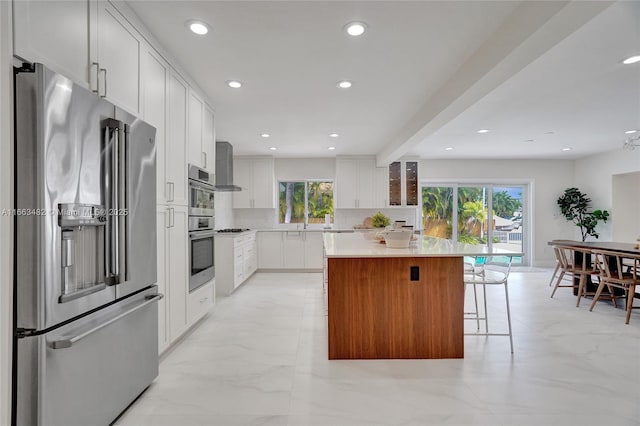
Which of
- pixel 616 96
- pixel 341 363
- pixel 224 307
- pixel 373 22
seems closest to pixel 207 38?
pixel 373 22

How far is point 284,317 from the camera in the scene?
3.77 m

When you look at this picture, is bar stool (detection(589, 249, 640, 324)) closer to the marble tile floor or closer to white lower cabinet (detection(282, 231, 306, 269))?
the marble tile floor

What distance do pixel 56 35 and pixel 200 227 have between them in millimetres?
2063

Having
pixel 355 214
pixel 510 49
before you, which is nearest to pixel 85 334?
pixel 510 49

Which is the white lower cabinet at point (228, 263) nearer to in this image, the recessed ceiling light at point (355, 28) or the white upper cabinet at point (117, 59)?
the white upper cabinet at point (117, 59)

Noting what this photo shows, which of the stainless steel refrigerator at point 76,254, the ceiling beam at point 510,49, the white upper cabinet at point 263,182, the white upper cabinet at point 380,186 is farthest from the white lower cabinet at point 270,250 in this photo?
the stainless steel refrigerator at point 76,254

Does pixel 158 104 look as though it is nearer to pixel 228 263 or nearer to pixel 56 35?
pixel 56 35

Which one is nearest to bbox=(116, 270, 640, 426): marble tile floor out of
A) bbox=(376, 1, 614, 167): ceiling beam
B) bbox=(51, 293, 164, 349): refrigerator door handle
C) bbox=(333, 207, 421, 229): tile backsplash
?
bbox=(51, 293, 164, 349): refrigerator door handle

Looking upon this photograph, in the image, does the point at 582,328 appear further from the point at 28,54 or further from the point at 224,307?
the point at 28,54

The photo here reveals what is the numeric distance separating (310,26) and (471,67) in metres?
1.33

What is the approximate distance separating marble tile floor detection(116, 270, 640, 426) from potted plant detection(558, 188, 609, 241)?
394cm

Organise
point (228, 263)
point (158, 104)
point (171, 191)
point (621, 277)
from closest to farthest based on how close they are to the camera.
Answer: point (158, 104), point (171, 191), point (621, 277), point (228, 263)

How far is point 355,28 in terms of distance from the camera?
2223 mm

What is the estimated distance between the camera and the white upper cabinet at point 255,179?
685 centimetres
